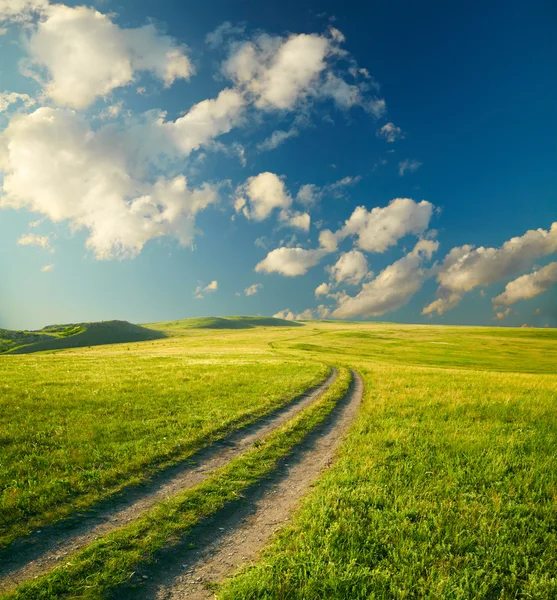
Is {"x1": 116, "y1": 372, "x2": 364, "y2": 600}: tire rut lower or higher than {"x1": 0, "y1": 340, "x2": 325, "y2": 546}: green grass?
lower

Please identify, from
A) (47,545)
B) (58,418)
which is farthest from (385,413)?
(58,418)

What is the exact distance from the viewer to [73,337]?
448 feet

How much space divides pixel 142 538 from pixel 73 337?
509ft

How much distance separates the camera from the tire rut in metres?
6.21

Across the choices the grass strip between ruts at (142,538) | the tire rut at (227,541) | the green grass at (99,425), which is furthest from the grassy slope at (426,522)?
the green grass at (99,425)

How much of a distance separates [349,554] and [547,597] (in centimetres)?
374

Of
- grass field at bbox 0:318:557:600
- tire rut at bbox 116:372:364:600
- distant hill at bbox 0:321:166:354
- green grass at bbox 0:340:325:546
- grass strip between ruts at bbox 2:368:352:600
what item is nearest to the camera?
grass strip between ruts at bbox 2:368:352:600

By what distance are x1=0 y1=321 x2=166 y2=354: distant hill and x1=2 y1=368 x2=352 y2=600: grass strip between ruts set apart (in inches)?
5305

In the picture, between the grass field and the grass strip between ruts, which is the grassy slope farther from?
the grass strip between ruts

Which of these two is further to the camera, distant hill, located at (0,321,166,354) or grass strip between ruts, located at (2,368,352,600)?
distant hill, located at (0,321,166,354)

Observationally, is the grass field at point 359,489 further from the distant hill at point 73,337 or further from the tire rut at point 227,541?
the distant hill at point 73,337

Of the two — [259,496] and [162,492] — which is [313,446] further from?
[162,492]

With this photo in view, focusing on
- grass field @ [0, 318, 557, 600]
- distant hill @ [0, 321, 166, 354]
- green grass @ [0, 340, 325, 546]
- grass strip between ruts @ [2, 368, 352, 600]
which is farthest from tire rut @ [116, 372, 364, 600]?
distant hill @ [0, 321, 166, 354]

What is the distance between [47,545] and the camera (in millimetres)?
7363
